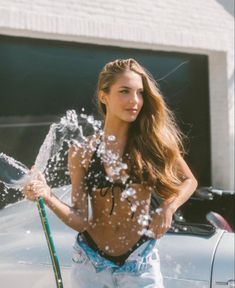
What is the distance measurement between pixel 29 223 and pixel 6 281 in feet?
1.12

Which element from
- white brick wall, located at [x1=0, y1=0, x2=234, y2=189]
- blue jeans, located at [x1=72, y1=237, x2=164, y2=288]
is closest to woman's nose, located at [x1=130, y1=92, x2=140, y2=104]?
blue jeans, located at [x1=72, y1=237, x2=164, y2=288]

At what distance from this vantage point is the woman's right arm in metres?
2.04

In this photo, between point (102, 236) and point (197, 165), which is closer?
point (102, 236)

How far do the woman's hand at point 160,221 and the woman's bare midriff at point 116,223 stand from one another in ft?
0.13

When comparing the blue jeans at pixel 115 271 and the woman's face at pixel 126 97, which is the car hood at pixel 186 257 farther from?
the woman's face at pixel 126 97

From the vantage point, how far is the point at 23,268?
3113 mm

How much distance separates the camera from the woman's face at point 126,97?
7.29 feet

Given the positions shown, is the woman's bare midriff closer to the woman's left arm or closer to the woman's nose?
the woman's left arm

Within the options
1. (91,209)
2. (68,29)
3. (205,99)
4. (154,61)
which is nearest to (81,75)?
(68,29)

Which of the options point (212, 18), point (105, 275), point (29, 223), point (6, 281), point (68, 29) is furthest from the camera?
point (212, 18)

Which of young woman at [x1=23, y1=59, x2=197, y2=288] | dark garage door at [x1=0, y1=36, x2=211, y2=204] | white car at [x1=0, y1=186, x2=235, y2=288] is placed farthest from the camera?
dark garage door at [x1=0, y1=36, x2=211, y2=204]

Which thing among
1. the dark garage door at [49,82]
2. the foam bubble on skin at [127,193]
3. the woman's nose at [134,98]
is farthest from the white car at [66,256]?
the dark garage door at [49,82]

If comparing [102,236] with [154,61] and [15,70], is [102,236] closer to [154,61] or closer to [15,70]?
[15,70]

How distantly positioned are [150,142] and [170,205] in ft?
0.77
